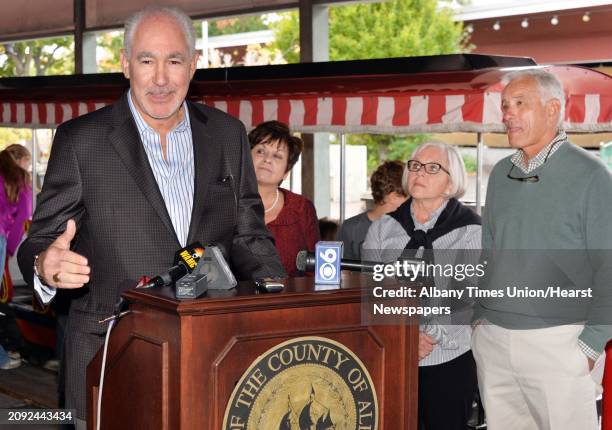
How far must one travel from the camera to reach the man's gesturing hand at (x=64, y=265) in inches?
79.1

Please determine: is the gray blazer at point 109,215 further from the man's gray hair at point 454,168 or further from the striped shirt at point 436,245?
the man's gray hair at point 454,168

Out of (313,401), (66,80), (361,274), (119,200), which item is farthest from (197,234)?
(66,80)

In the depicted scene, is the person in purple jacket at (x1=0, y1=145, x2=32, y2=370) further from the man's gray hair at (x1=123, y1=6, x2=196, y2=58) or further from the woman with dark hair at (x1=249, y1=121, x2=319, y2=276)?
the man's gray hair at (x1=123, y1=6, x2=196, y2=58)

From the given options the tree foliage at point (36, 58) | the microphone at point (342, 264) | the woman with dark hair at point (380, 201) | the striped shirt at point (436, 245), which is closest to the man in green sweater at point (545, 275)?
the striped shirt at point (436, 245)

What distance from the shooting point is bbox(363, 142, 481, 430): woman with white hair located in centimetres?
344

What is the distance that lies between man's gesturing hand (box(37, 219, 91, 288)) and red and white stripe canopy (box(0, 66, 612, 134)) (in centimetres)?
414

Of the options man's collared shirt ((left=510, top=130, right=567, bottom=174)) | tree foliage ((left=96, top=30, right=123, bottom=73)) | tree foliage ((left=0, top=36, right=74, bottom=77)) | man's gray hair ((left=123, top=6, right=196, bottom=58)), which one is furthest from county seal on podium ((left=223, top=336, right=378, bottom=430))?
tree foliage ((left=96, top=30, right=123, bottom=73))

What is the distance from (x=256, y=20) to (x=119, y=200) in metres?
22.8

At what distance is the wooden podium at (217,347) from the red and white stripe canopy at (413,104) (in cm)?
394

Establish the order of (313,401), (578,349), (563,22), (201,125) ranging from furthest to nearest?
(563,22)
(578,349)
(201,125)
(313,401)

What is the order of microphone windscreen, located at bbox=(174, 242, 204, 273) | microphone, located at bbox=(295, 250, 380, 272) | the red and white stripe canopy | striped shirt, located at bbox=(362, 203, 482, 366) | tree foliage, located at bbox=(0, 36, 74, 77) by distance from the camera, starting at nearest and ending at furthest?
microphone windscreen, located at bbox=(174, 242, 204, 273)
microphone, located at bbox=(295, 250, 380, 272)
striped shirt, located at bbox=(362, 203, 482, 366)
the red and white stripe canopy
tree foliage, located at bbox=(0, 36, 74, 77)

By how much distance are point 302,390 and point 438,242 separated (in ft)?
5.40

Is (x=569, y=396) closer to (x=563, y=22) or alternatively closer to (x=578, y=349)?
(x=578, y=349)

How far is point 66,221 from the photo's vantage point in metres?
2.23
